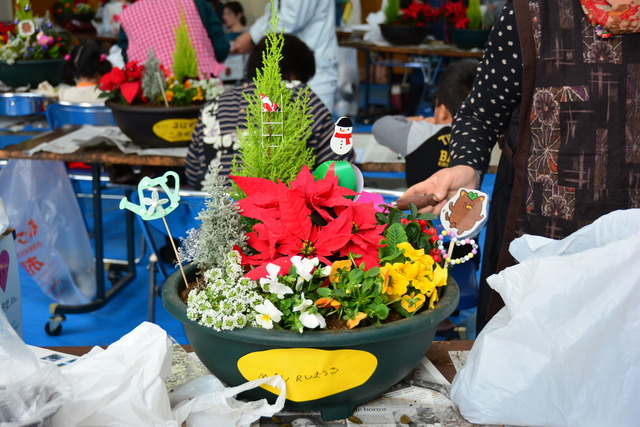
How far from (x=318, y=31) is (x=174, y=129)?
2.03 metres

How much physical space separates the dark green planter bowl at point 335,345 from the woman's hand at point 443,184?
0.99 feet

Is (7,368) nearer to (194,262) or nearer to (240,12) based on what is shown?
(194,262)

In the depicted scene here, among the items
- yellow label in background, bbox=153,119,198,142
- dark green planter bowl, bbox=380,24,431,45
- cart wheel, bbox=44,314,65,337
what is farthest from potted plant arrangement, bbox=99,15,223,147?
dark green planter bowl, bbox=380,24,431,45

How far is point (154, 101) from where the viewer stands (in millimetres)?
2855

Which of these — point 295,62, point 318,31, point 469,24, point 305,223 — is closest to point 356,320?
→ point 305,223

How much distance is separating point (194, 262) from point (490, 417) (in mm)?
471

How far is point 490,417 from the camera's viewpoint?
0.98m

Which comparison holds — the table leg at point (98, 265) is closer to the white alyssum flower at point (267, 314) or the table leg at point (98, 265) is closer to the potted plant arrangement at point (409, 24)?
the white alyssum flower at point (267, 314)

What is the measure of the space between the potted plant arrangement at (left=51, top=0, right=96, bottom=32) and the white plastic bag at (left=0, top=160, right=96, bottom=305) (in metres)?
5.07

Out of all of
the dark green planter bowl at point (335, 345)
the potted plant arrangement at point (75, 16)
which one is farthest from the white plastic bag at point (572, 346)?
the potted plant arrangement at point (75, 16)

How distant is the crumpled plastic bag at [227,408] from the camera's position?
955 millimetres

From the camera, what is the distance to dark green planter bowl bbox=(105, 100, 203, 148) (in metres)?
2.74

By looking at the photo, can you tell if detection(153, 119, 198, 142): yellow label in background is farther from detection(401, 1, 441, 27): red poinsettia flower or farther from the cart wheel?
detection(401, 1, 441, 27): red poinsettia flower

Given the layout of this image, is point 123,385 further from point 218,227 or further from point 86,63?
point 86,63
